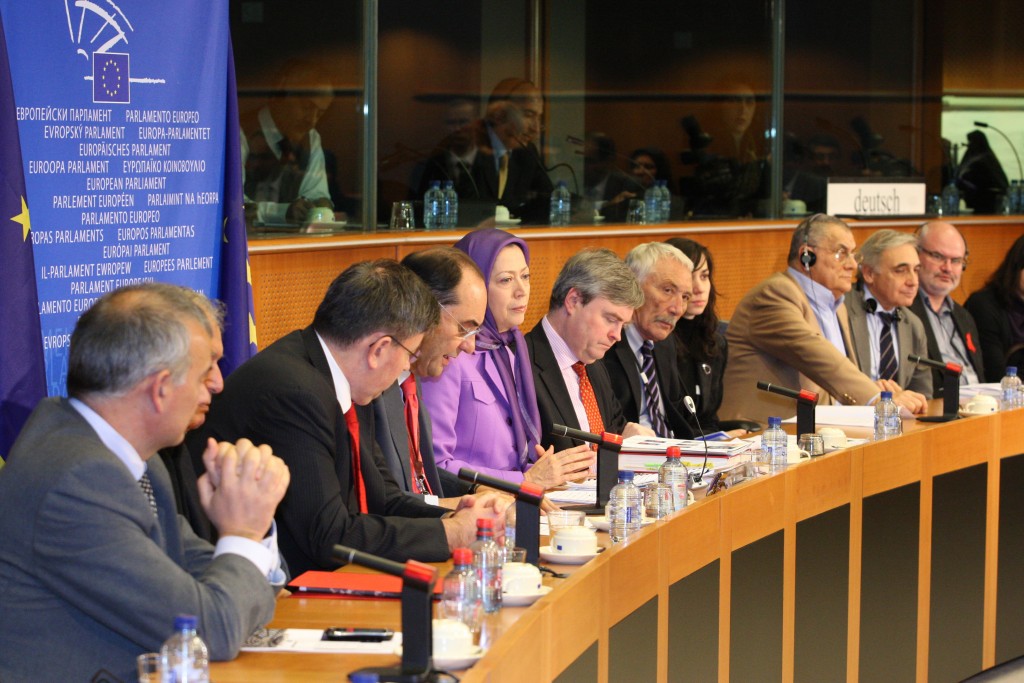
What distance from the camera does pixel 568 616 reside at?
94.3 inches

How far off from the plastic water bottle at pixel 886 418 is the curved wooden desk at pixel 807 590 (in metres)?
0.06

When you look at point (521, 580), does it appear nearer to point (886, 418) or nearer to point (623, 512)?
point (623, 512)

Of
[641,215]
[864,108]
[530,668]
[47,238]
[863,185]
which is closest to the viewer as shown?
[530,668]

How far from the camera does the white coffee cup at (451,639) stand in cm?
202

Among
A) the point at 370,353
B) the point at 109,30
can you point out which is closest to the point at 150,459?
the point at 370,353

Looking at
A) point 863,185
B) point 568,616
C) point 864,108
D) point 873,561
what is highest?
point 864,108

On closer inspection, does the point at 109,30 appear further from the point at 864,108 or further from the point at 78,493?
the point at 864,108

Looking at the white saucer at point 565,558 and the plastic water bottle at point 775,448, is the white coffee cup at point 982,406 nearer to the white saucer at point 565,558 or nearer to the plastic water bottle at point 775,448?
the plastic water bottle at point 775,448

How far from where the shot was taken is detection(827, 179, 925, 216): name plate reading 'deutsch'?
748 cm

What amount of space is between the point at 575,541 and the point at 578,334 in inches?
66.1

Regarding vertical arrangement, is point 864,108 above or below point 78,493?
above

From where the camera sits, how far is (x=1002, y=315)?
680 cm

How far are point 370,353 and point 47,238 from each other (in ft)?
2.64

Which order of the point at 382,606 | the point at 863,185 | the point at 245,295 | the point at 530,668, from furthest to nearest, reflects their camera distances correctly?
the point at 863,185 < the point at 245,295 < the point at 382,606 < the point at 530,668
